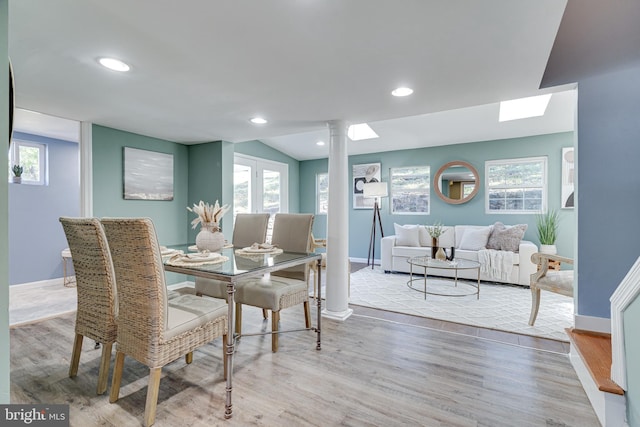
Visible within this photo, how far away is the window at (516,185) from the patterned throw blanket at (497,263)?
1130 mm

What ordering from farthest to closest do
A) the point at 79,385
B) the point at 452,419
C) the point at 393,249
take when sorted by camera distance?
the point at 393,249 → the point at 79,385 → the point at 452,419

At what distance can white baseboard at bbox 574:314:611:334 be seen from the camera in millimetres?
2119

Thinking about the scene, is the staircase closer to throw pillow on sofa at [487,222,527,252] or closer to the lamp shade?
throw pillow on sofa at [487,222,527,252]

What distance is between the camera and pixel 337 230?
3254 millimetres

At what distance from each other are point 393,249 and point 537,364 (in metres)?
3.12

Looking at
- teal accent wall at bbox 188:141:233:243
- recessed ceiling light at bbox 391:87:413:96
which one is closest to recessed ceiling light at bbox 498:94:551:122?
recessed ceiling light at bbox 391:87:413:96

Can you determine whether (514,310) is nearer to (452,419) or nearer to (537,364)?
(537,364)

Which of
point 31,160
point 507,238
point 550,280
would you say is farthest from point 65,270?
point 507,238

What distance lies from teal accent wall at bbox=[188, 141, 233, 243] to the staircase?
161 inches

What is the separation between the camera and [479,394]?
1855mm

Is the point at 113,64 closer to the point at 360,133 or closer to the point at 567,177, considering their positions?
the point at 360,133

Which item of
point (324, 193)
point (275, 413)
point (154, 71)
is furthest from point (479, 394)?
point (324, 193)

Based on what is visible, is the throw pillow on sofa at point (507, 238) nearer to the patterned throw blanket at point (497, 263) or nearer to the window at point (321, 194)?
the patterned throw blanket at point (497, 263)

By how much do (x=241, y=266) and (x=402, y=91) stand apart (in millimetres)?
1872
